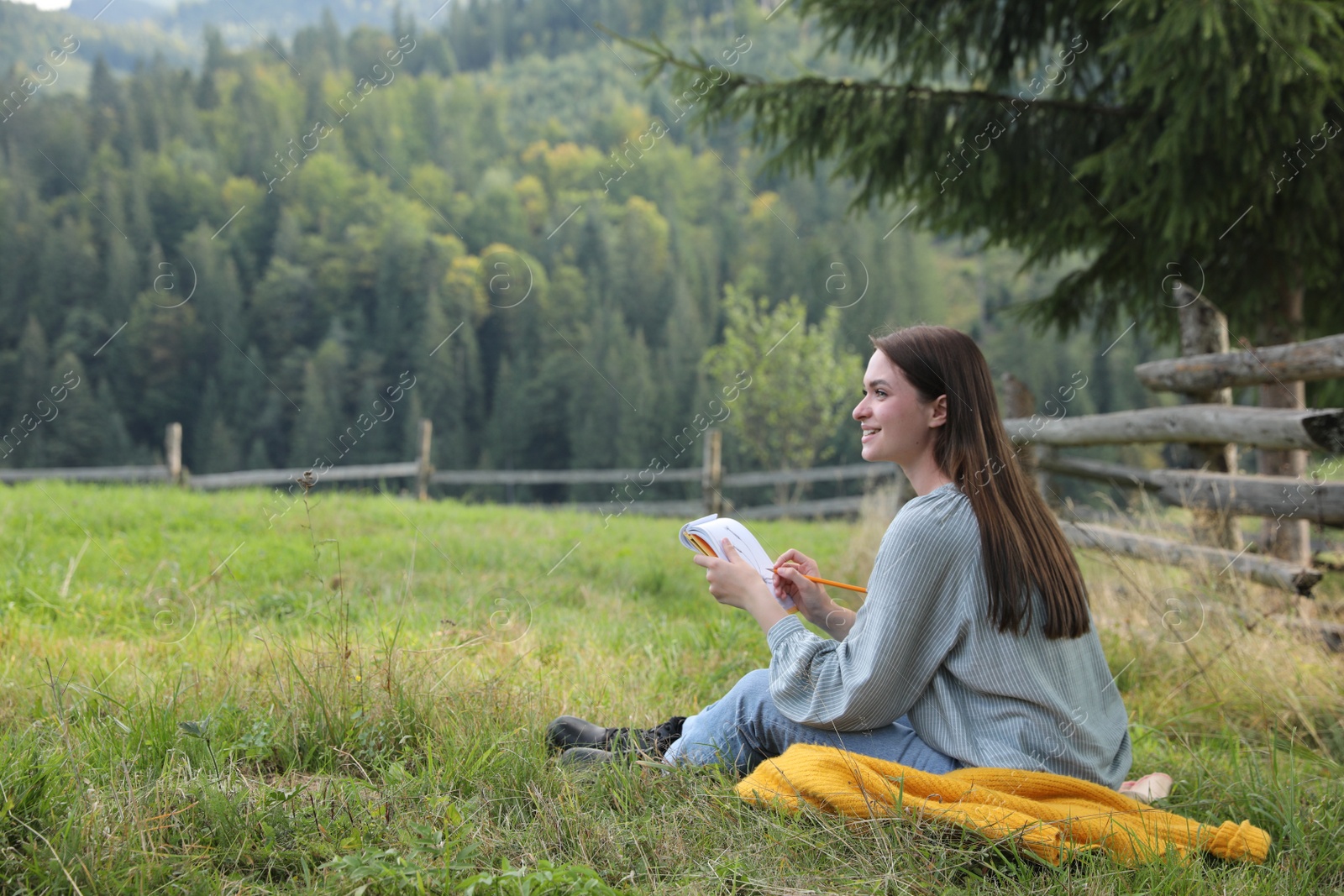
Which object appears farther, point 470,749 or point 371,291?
point 371,291

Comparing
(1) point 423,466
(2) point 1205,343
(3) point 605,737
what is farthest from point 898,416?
(1) point 423,466

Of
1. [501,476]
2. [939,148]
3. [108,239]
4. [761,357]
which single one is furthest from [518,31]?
[939,148]

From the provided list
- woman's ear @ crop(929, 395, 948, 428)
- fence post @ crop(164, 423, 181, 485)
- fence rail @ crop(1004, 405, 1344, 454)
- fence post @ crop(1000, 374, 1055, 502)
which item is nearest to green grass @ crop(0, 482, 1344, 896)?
fence rail @ crop(1004, 405, 1344, 454)

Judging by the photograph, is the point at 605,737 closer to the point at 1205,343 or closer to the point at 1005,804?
the point at 1005,804

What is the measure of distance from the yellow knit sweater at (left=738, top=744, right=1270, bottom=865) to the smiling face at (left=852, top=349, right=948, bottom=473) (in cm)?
64

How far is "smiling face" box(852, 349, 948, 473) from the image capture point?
2092 mm

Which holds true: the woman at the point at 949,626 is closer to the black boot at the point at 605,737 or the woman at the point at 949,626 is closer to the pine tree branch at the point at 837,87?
the black boot at the point at 605,737

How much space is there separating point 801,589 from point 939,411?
56cm

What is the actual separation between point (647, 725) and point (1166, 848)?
1.38 m

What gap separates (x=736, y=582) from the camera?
2.17 m

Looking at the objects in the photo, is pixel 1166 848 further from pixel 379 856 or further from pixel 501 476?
pixel 501 476

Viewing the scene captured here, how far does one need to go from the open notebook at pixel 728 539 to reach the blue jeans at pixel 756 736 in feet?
0.80

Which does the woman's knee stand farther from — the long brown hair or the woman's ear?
the woman's ear

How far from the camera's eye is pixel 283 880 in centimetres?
177
